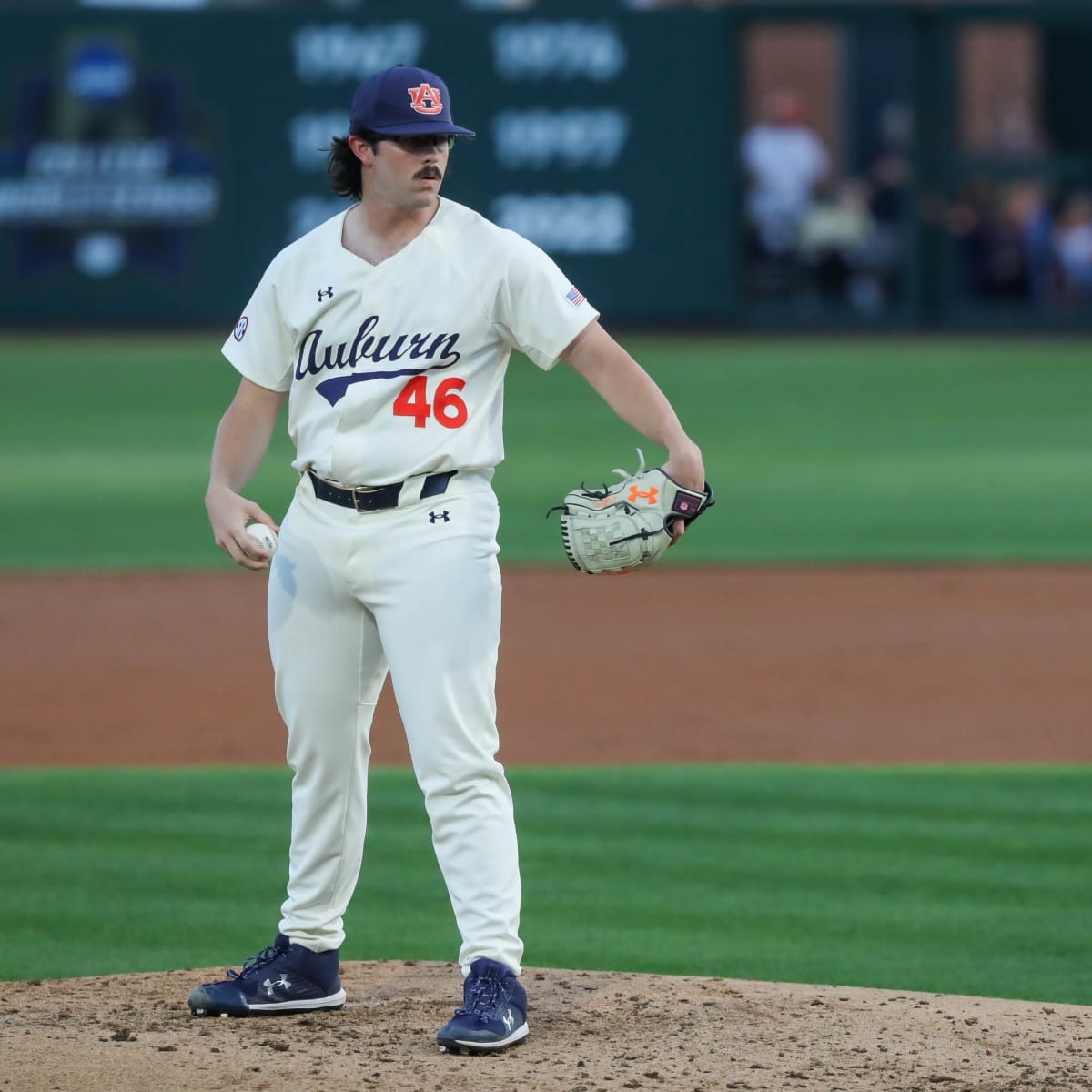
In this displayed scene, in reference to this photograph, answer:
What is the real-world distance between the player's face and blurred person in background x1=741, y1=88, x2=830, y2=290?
18.1 metres

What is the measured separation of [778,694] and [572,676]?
90 cm

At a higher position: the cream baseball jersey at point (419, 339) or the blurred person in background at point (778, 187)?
the blurred person in background at point (778, 187)

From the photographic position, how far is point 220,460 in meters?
4.26

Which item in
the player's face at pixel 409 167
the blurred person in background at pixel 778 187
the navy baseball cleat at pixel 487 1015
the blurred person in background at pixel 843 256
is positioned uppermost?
the blurred person in background at pixel 778 187

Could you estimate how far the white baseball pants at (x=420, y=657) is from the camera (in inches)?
157

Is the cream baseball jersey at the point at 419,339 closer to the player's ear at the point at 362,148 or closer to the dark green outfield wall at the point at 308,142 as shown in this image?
the player's ear at the point at 362,148

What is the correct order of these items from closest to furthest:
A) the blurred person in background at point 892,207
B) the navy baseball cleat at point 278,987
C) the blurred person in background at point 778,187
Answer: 1. the navy baseball cleat at point 278,987
2. the blurred person in background at point 778,187
3. the blurred person in background at point 892,207

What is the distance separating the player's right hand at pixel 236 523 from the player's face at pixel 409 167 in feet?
2.19

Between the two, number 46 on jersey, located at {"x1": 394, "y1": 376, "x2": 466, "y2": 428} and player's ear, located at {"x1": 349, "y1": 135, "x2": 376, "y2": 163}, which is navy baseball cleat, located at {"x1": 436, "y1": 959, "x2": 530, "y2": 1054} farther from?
player's ear, located at {"x1": 349, "y1": 135, "x2": 376, "y2": 163}

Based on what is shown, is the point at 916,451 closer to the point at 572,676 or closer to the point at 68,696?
the point at 572,676

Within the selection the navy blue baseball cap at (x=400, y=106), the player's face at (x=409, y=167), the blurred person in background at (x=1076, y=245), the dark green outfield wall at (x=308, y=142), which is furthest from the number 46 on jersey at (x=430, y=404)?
the blurred person in background at (x=1076, y=245)

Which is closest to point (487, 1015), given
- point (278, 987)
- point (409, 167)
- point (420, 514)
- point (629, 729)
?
point (278, 987)

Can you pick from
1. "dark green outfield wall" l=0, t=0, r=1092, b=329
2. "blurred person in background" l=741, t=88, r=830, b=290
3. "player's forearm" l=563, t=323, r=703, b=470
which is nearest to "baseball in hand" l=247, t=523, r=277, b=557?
"player's forearm" l=563, t=323, r=703, b=470

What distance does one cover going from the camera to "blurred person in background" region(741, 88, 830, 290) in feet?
72.0
